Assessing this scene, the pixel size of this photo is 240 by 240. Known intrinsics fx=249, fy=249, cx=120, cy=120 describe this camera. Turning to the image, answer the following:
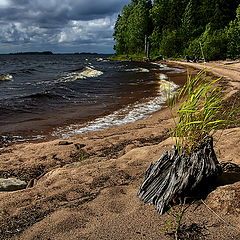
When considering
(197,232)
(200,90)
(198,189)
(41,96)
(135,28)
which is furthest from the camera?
(135,28)

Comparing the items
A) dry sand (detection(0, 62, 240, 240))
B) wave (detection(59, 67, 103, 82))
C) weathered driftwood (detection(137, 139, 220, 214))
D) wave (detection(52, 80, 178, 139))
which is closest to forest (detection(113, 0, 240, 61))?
wave (detection(59, 67, 103, 82))

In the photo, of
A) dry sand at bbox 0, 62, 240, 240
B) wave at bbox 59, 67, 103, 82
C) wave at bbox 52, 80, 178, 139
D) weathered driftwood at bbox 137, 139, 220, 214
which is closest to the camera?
dry sand at bbox 0, 62, 240, 240

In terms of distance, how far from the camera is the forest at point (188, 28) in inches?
1451

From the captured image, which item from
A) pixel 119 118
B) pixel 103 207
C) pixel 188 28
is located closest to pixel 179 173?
pixel 103 207

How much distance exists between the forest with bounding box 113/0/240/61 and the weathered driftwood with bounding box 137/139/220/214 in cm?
3230

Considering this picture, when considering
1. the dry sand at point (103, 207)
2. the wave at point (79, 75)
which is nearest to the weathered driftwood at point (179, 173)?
the dry sand at point (103, 207)

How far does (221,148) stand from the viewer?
4.43m

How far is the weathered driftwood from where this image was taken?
2768mm

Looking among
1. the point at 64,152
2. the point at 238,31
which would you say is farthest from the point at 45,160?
the point at 238,31

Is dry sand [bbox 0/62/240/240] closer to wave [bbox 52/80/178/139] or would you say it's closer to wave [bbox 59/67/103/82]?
wave [bbox 52/80/178/139]

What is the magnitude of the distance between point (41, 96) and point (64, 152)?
11139 millimetres

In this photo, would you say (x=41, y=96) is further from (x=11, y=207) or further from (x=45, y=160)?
(x=11, y=207)

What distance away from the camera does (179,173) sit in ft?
9.15

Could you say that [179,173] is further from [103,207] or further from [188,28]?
→ [188,28]
